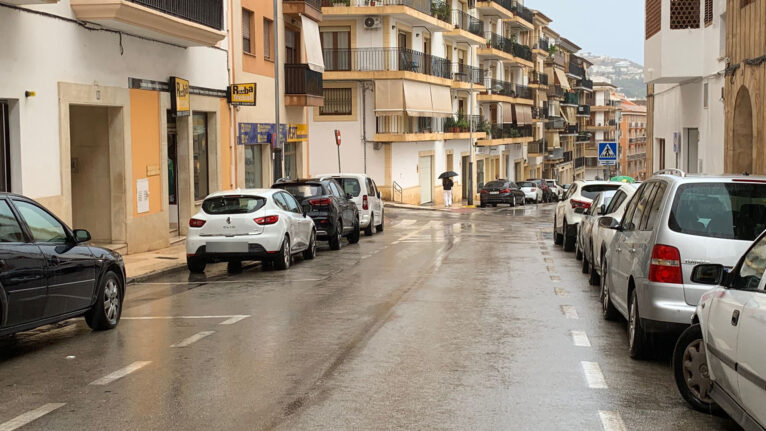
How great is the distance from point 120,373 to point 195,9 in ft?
52.6

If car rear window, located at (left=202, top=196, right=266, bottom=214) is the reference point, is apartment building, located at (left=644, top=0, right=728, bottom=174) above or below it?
above

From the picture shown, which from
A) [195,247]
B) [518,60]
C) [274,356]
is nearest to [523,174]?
[518,60]

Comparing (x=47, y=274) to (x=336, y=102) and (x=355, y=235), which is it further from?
(x=336, y=102)

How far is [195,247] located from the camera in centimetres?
1794

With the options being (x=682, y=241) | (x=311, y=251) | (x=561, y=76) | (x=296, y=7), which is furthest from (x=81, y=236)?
(x=561, y=76)

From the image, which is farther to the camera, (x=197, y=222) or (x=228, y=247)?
(x=197, y=222)

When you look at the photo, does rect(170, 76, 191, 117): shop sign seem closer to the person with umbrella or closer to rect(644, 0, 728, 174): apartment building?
rect(644, 0, 728, 174): apartment building

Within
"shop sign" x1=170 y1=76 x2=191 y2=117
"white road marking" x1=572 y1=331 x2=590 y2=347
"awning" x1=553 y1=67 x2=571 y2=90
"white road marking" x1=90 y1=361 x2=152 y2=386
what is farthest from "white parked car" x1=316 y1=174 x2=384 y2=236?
"awning" x1=553 y1=67 x2=571 y2=90

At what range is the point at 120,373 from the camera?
29.1 ft

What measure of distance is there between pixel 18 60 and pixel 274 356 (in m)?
9.88

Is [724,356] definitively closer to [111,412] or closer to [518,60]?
[111,412]

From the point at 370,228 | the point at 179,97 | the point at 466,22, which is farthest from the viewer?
the point at 466,22

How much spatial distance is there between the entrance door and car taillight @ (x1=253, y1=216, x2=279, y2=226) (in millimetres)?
37527

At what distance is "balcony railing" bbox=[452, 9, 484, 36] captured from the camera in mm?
62844
